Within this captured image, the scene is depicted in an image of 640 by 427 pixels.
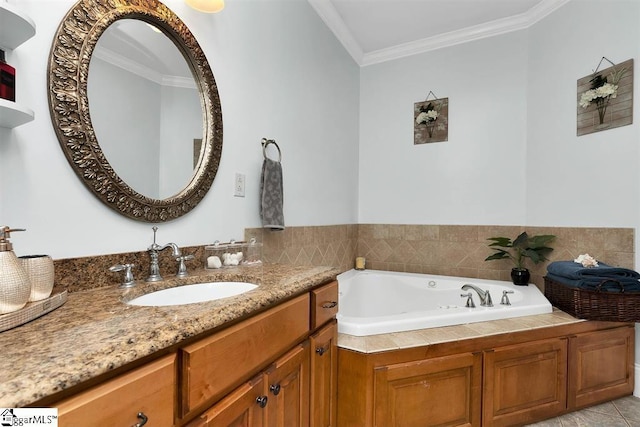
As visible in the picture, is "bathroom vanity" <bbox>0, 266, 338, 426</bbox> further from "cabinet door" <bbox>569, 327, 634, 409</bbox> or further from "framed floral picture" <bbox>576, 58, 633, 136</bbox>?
"framed floral picture" <bbox>576, 58, 633, 136</bbox>

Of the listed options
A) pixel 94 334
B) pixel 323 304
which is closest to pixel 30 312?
pixel 94 334

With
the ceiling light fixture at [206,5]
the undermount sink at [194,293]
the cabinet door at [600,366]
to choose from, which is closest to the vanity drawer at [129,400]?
the undermount sink at [194,293]

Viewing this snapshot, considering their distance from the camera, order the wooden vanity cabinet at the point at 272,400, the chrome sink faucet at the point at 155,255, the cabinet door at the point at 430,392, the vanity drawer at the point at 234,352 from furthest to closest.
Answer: the cabinet door at the point at 430,392
the chrome sink faucet at the point at 155,255
the wooden vanity cabinet at the point at 272,400
the vanity drawer at the point at 234,352

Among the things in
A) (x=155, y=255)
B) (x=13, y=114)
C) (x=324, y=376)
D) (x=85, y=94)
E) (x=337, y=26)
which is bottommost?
(x=324, y=376)

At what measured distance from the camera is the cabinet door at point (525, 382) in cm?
162

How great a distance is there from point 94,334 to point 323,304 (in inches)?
34.2

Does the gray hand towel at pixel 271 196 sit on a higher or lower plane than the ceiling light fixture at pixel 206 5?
lower

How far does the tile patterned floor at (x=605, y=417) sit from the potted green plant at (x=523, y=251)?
901 millimetres

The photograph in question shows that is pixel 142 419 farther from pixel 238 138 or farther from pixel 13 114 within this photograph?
pixel 238 138

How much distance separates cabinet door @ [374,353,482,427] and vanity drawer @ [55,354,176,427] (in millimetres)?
1059

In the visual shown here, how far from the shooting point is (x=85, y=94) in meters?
0.99

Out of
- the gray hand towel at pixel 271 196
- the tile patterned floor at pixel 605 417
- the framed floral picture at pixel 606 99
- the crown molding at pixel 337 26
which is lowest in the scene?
the tile patterned floor at pixel 605 417

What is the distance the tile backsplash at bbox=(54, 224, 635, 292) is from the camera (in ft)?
6.37

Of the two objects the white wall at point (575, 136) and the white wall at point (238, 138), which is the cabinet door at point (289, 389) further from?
the white wall at point (575, 136)
